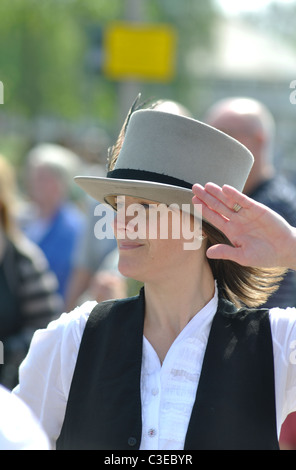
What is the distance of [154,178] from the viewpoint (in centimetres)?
262

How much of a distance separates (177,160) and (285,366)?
706 mm

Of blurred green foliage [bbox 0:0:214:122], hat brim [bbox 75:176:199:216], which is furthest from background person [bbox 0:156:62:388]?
blurred green foliage [bbox 0:0:214:122]

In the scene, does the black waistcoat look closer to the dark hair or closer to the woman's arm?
the dark hair

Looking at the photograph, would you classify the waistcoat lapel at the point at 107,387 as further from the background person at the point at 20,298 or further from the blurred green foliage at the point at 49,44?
the blurred green foliage at the point at 49,44

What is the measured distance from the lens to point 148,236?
2.62 meters

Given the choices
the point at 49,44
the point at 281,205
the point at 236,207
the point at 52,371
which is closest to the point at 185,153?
the point at 236,207

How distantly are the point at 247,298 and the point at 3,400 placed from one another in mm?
1335

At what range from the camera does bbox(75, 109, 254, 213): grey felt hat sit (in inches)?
102

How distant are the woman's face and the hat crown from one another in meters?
0.10

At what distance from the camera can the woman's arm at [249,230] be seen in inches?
89.8

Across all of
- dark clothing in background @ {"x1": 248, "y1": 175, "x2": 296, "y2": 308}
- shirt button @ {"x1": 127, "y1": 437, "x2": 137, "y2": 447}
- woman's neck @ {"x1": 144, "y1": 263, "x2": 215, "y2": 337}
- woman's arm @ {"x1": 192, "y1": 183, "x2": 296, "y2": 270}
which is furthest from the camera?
dark clothing in background @ {"x1": 248, "y1": 175, "x2": 296, "y2": 308}

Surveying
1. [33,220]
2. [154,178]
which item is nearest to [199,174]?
[154,178]

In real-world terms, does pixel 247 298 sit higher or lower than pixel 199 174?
lower

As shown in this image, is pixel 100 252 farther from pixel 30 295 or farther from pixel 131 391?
pixel 131 391
